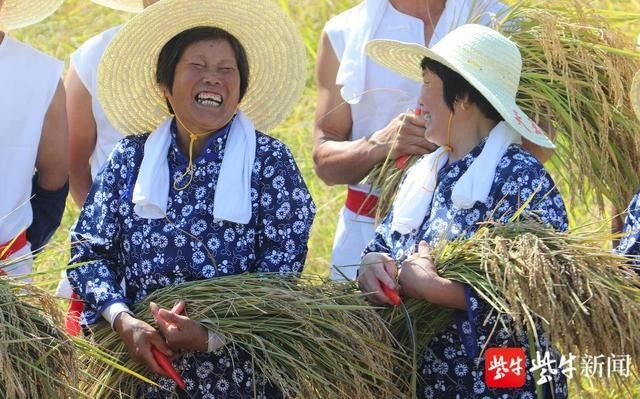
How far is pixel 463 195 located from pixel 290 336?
60 cm

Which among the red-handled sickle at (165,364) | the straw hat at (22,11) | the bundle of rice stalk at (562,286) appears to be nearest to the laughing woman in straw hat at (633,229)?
the bundle of rice stalk at (562,286)

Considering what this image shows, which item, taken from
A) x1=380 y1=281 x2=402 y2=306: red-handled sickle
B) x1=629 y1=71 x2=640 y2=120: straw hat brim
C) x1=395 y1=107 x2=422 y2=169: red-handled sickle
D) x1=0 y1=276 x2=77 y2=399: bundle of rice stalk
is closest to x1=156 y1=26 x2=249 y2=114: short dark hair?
x1=395 y1=107 x2=422 y2=169: red-handled sickle

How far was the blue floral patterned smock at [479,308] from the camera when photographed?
12.6 ft

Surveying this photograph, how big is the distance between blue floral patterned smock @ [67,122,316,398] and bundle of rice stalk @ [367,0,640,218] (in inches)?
21.9

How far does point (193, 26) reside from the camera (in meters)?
4.23

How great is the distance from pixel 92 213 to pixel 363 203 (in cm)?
95

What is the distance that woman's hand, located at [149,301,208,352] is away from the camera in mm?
3787

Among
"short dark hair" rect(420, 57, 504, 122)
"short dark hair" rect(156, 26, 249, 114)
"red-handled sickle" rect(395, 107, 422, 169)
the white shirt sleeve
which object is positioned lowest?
the white shirt sleeve

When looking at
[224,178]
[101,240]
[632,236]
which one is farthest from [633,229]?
[101,240]

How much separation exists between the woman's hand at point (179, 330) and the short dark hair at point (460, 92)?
0.96 metres

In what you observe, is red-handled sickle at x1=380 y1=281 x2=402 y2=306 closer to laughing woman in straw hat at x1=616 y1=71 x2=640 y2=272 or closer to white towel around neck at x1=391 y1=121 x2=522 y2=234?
white towel around neck at x1=391 y1=121 x2=522 y2=234

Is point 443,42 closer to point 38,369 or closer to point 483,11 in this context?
point 483,11

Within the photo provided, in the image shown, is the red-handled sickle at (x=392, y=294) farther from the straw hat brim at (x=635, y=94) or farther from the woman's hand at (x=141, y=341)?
the straw hat brim at (x=635, y=94)

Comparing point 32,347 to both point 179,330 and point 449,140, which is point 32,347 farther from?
point 449,140
